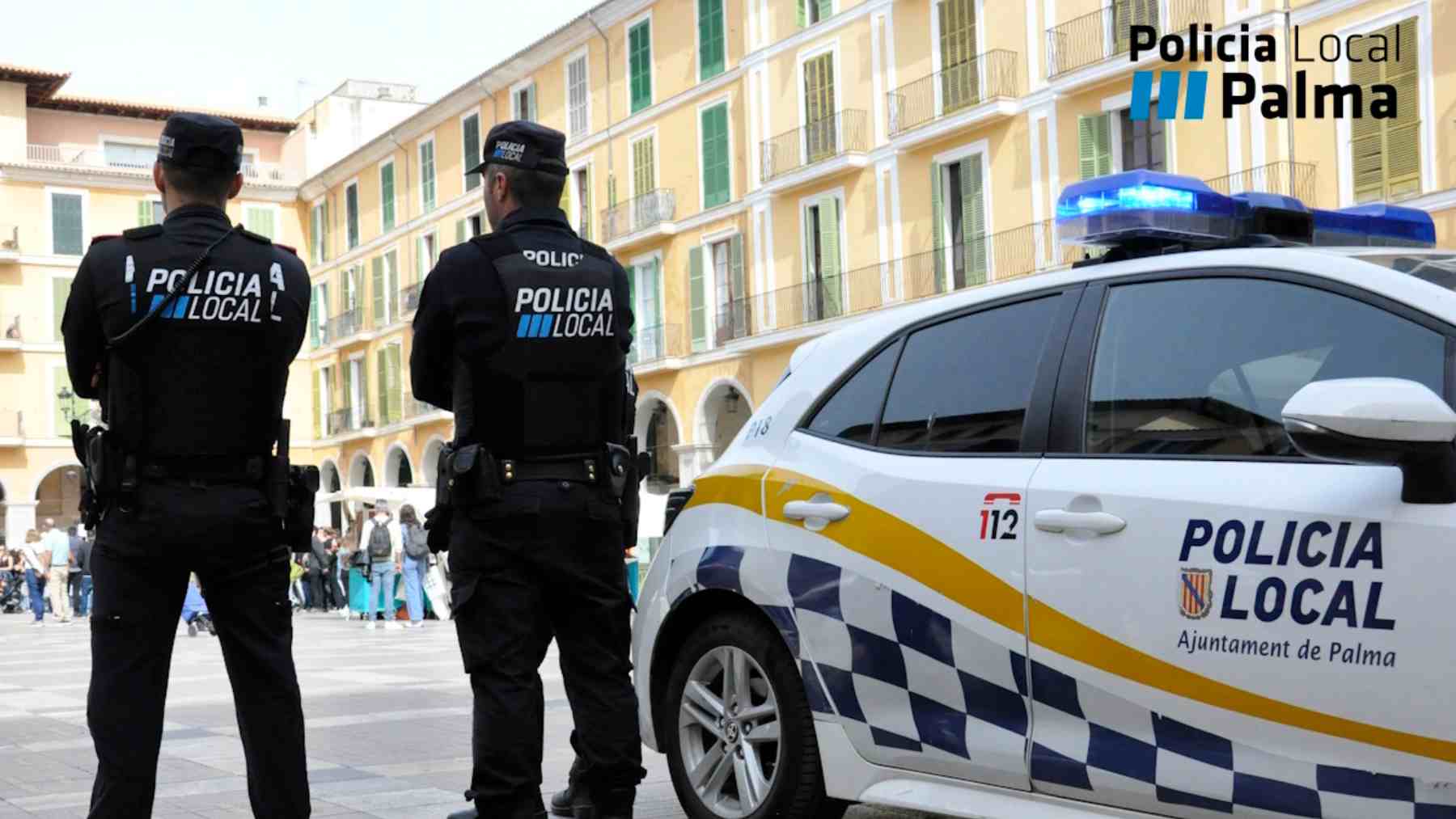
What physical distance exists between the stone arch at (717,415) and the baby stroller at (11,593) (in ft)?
49.0

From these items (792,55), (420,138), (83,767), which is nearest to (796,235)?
(792,55)

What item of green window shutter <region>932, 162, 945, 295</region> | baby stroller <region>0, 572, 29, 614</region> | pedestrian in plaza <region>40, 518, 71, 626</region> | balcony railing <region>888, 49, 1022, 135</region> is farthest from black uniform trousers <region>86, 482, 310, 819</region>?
baby stroller <region>0, 572, 29, 614</region>

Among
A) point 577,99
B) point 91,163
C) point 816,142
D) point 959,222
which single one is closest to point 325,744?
point 959,222

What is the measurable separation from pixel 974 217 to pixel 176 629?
83.9 feet

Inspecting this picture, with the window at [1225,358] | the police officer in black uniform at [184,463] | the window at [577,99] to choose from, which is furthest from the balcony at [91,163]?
the window at [1225,358]

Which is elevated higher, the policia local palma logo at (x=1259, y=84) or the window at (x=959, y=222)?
the policia local palma logo at (x=1259, y=84)

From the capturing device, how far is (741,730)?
16.5 ft

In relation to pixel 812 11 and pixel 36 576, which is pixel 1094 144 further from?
pixel 36 576

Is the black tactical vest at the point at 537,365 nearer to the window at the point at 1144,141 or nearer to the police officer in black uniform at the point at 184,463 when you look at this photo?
the police officer in black uniform at the point at 184,463

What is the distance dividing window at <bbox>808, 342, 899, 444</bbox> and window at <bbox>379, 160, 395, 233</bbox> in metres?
45.4

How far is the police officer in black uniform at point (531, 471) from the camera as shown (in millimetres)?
4520

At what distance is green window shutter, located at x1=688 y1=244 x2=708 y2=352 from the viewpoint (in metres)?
35.9

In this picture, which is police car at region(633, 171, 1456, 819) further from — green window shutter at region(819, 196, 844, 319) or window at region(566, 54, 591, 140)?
window at region(566, 54, 591, 140)

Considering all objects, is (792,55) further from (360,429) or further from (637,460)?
(637,460)
